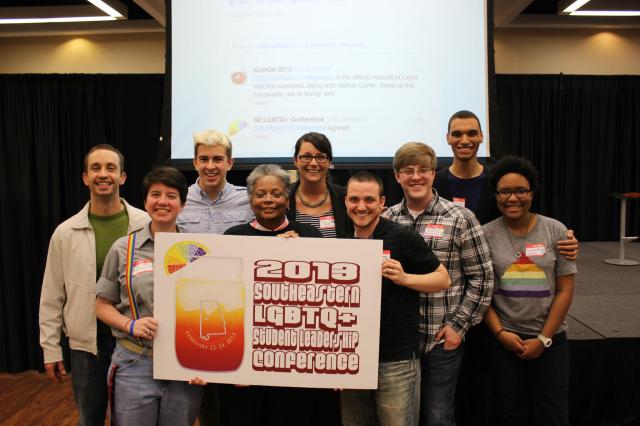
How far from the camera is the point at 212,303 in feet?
5.55

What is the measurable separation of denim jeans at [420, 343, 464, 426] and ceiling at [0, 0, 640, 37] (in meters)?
4.52

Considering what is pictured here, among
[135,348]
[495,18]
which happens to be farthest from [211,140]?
[495,18]

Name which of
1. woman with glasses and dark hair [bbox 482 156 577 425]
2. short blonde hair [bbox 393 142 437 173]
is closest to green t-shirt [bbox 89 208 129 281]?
short blonde hair [bbox 393 142 437 173]

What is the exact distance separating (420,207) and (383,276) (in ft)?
1.28

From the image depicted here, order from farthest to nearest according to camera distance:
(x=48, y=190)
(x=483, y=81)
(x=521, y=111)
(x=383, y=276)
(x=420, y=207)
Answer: (x=521, y=111) → (x=48, y=190) → (x=483, y=81) → (x=420, y=207) → (x=383, y=276)

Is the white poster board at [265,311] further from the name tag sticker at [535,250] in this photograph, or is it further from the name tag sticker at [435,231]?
the name tag sticker at [535,250]

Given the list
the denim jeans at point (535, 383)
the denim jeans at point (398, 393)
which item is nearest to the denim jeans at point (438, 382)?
the denim jeans at point (398, 393)

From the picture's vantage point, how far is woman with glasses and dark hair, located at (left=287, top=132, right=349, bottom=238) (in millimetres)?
2055

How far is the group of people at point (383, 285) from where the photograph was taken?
1674mm

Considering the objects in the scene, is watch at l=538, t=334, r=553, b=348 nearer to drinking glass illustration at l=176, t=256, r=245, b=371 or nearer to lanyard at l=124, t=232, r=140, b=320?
drinking glass illustration at l=176, t=256, r=245, b=371

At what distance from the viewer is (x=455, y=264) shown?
6.24 feet

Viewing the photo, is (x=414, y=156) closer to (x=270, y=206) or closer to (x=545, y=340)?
(x=270, y=206)

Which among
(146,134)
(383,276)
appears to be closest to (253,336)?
(383,276)

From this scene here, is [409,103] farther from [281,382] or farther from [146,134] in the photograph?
[146,134]
